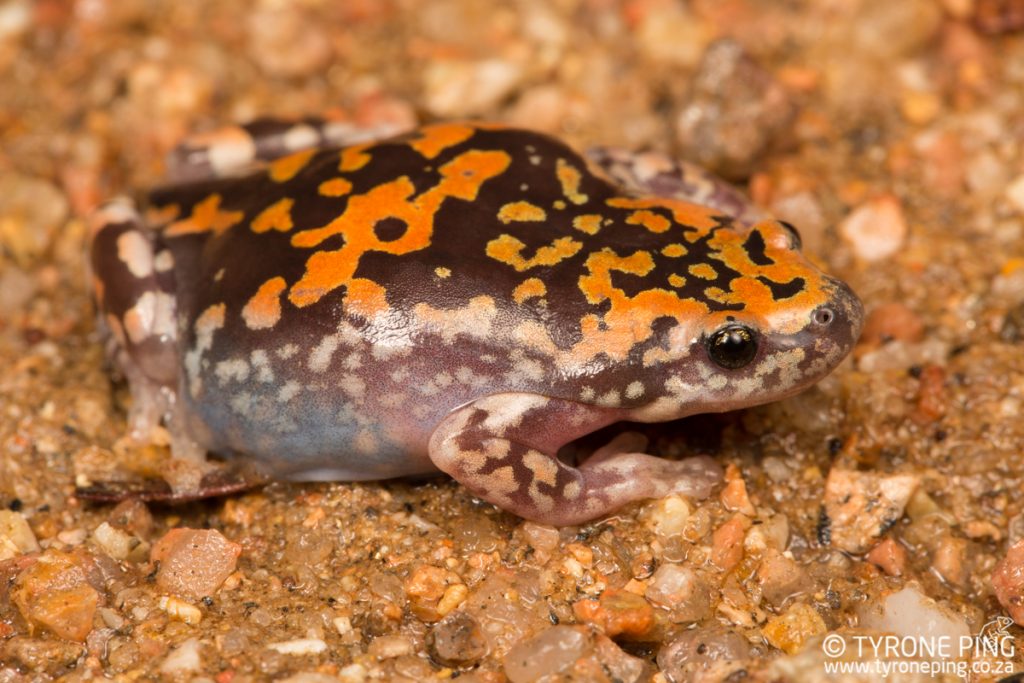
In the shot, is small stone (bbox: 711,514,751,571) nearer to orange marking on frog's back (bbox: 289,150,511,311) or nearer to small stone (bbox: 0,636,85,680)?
orange marking on frog's back (bbox: 289,150,511,311)

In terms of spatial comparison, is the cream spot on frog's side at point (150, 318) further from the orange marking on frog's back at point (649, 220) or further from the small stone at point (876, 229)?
the small stone at point (876, 229)

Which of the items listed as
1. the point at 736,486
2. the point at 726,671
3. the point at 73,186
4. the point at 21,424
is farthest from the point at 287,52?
the point at 726,671

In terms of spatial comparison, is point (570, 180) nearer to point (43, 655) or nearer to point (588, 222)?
point (588, 222)

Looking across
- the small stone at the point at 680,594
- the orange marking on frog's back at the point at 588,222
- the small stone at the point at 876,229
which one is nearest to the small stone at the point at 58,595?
the small stone at the point at 680,594

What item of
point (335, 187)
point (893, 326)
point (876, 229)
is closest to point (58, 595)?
point (335, 187)

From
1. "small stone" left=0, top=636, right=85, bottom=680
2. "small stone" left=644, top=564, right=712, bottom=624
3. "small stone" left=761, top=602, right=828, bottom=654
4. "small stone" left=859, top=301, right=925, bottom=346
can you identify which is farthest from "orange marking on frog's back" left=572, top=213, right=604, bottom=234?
"small stone" left=0, top=636, right=85, bottom=680

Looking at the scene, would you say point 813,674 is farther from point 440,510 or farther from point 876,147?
point 876,147

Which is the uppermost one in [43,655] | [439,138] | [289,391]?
[439,138]
